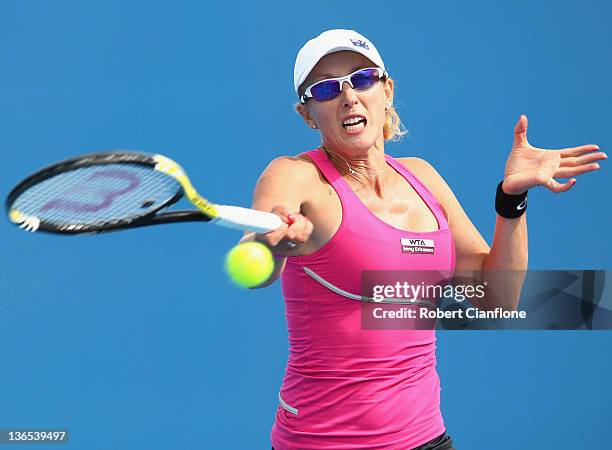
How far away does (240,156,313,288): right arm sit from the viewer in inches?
51.3

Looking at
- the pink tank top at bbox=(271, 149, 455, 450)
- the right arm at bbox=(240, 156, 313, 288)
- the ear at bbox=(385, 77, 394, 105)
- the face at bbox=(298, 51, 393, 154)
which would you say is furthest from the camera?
the ear at bbox=(385, 77, 394, 105)

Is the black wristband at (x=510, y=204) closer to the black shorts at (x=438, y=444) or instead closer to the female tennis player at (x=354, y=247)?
the female tennis player at (x=354, y=247)

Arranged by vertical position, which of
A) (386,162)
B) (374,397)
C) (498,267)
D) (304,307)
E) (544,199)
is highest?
(544,199)

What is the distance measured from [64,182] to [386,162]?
0.66 m

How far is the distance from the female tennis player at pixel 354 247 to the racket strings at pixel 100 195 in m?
0.18

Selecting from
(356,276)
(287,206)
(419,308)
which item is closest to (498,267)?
(419,308)

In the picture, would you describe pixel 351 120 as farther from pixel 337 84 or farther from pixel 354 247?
pixel 354 247

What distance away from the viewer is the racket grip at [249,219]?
1.27 metres

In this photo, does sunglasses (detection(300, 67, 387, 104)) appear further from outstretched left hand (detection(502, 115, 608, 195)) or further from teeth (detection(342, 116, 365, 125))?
outstretched left hand (detection(502, 115, 608, 195))

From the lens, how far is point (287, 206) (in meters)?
1.43

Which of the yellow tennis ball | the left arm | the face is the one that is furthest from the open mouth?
the yellow tennis ball

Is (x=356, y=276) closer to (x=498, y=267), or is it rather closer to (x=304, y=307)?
(x=304, y=307)

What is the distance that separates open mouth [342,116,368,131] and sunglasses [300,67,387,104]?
0.16 ft

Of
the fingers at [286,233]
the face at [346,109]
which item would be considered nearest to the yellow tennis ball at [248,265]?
the fingers at [286,233]
